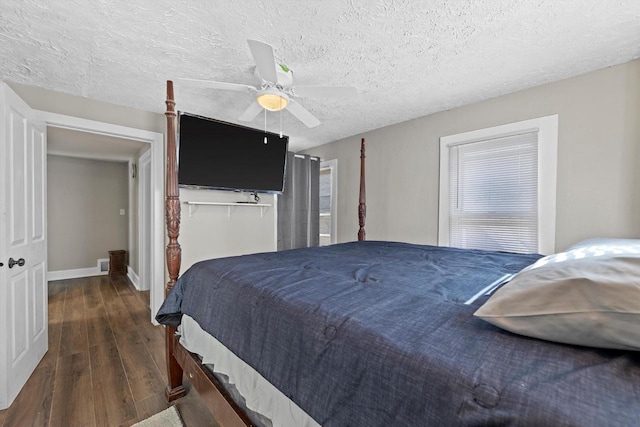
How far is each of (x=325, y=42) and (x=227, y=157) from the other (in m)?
1.81

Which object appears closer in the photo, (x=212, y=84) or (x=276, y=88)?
(x=212, y=84)

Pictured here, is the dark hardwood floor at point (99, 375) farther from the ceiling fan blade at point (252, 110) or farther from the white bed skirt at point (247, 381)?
the ceiling fan blade at point (252, 110)

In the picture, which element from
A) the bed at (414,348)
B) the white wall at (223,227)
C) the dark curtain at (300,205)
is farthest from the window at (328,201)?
the bed at (414,348)

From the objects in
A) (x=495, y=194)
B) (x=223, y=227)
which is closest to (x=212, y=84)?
(x=223, y=227)

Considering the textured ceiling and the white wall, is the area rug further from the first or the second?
the textured ceiling

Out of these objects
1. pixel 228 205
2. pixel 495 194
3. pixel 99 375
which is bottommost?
pixel 99 375

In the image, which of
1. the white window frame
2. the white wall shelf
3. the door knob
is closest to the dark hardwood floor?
the door knob

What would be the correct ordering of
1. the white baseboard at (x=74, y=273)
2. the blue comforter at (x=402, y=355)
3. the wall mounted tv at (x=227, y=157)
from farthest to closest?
1. the white baseboard at (x=74, y=273)
2. the wall mounted tv at (x=227, y=157)
3. the blue comforter at (x=402, y=355)

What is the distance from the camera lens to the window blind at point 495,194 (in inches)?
99.7

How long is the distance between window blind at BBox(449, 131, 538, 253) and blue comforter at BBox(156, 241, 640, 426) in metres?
1.53

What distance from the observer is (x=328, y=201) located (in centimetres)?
469

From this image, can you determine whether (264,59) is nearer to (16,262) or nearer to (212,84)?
(212,84)

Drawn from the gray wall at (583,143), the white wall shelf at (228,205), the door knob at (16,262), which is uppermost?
the gray wall at (583,143)

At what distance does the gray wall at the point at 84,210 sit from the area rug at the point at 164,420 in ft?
15.3
